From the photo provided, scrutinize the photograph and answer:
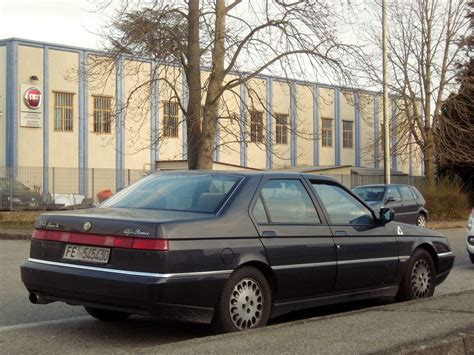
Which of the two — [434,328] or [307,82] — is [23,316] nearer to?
[434,328]

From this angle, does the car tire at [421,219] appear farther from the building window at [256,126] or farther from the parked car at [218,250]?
the parked car at [218,250]

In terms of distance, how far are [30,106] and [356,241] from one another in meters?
28.7

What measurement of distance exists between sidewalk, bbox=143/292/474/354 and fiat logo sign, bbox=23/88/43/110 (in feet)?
96.2

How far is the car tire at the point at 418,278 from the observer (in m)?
7.86

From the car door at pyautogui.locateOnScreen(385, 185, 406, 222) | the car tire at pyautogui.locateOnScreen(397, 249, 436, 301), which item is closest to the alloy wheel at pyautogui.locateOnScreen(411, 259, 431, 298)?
the car tire at pyautogui.locateOnScreen(397, 249, 436, 301)

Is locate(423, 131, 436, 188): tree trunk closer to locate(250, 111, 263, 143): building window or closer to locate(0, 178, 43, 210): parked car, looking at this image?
locate(250, 111, 263, 143): building window

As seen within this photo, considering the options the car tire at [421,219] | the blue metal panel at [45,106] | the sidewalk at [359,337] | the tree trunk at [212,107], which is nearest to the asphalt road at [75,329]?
the sidewalk at [359,337]

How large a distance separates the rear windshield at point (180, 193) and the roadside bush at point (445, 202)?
23031 mm

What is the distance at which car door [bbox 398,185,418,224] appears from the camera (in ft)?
68.1

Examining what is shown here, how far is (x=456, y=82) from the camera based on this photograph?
3444 cm

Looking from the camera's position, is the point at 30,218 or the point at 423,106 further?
the point at 423,106

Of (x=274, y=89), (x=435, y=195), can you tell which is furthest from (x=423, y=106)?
(x=274, y=89)

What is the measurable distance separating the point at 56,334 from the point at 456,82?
31377 mm

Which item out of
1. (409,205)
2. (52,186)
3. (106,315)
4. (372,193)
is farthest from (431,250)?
(52,186)
